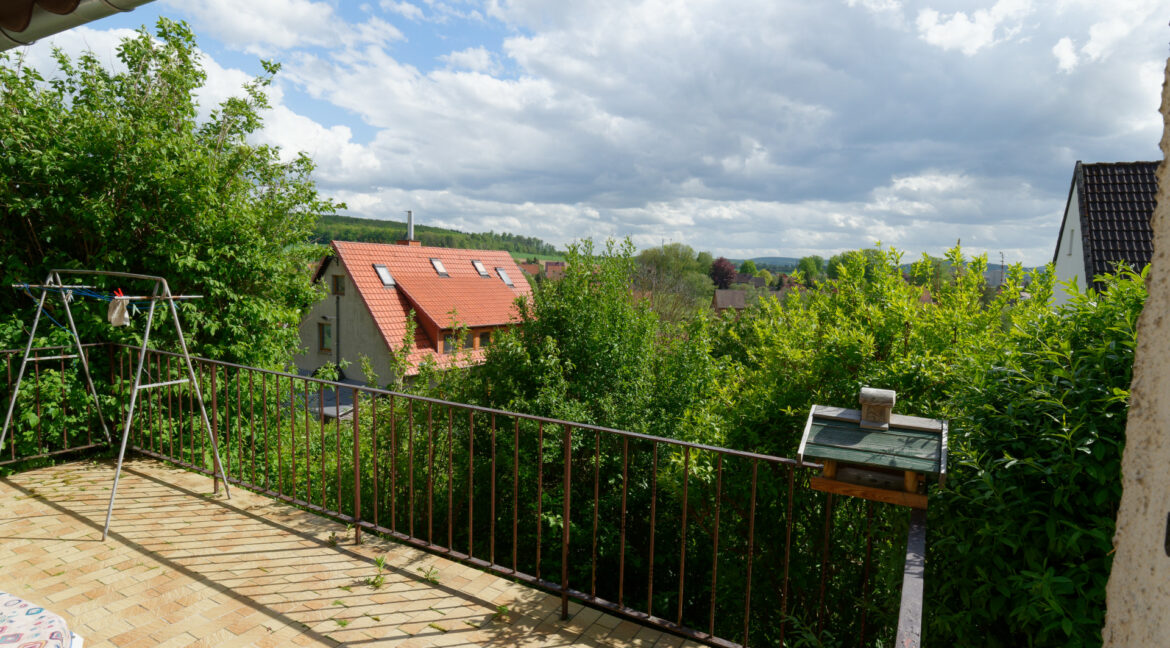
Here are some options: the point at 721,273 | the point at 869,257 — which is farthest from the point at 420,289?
the point at 721,273

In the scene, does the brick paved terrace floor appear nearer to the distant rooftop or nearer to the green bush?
the green bush

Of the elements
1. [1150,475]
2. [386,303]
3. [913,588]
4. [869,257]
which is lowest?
[913,588]

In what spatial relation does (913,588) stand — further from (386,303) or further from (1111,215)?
(386,303)

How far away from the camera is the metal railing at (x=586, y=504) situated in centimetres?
283

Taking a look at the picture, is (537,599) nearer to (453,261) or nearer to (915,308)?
(915,308)

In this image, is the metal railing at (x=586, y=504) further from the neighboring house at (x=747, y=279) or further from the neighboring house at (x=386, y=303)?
the neighboring house at (x=747, y=279)

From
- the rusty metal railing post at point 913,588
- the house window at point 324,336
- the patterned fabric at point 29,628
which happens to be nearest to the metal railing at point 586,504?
the rusty metal railing post at point 913,588

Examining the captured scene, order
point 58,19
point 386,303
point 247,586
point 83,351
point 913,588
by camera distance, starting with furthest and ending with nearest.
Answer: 1. point 386,303
2. point 83,351
3. point 247,586
4. point 58,19
5. point 913,588

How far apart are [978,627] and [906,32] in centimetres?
396

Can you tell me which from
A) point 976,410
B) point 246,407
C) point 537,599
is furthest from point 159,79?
point 976,410

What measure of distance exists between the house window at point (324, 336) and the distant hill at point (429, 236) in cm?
612

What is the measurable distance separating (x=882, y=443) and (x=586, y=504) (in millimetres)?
4086

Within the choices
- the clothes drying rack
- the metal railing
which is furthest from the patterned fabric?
the clothes drying rack

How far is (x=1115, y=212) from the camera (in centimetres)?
1009
